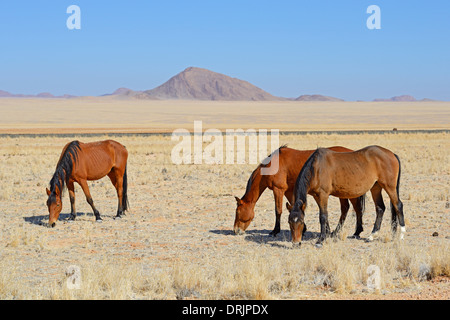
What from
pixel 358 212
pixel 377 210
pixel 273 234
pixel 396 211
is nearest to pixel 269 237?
pixel 273 234

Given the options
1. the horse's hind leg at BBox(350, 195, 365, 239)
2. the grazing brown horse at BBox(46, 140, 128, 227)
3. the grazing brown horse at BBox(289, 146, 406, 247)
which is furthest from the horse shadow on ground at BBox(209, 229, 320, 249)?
the grazing brown horse at BBox(46, 140, 128, 227)

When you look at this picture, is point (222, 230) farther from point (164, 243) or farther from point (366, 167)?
point (366, 167)

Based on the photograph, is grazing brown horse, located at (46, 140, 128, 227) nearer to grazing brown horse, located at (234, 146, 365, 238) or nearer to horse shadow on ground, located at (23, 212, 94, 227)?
horse shadow on ground, located at (23, 212, 94, 227)

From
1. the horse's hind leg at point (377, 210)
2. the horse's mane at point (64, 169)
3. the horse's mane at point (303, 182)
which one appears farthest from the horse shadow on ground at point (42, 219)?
the horse's hind leg at point (377, 210)

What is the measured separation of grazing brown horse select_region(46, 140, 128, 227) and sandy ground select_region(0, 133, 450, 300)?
0.46m

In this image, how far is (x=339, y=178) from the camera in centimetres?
958

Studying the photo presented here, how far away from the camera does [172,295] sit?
679cm

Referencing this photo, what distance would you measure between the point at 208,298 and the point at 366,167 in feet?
14.4

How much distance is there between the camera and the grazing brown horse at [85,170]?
11.6 metres

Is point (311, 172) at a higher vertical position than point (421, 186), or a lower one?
higher

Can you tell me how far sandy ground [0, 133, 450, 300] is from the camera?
22.7ft

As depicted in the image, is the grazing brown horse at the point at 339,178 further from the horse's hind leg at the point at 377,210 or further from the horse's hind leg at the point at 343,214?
the horse's hind leg at the point at 343,214

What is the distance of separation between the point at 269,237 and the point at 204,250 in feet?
5.30

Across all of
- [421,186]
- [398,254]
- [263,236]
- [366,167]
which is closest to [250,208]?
[263,236]
